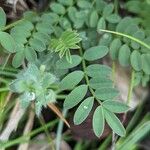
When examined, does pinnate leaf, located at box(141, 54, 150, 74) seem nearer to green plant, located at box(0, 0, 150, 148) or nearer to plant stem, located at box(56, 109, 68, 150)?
green plant, located at box(0, 0, 150, 148)

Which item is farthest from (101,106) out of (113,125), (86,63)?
(86,63)

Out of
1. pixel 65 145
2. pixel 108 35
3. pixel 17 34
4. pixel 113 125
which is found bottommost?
pixel 65 145

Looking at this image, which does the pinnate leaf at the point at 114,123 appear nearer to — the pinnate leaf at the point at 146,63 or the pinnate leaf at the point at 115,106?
the pinnate leaf at the point at 115,106

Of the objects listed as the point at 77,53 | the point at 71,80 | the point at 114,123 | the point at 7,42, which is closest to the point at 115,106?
the point at 114,123

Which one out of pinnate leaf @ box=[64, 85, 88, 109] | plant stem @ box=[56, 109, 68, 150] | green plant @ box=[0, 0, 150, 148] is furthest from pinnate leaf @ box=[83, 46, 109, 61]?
plant stem @ box=[56, 109, 68, 150]

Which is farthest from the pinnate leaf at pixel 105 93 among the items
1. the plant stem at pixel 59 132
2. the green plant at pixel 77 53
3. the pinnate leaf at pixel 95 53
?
the plant stem at pixel 59 132

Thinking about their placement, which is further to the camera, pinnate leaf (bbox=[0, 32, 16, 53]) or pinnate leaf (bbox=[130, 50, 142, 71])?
pinnate leaf (bbox=[130, 50, 142, 71])

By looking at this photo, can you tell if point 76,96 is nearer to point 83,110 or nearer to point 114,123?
point 83,110

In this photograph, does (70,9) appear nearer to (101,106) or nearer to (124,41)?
(124,41)
